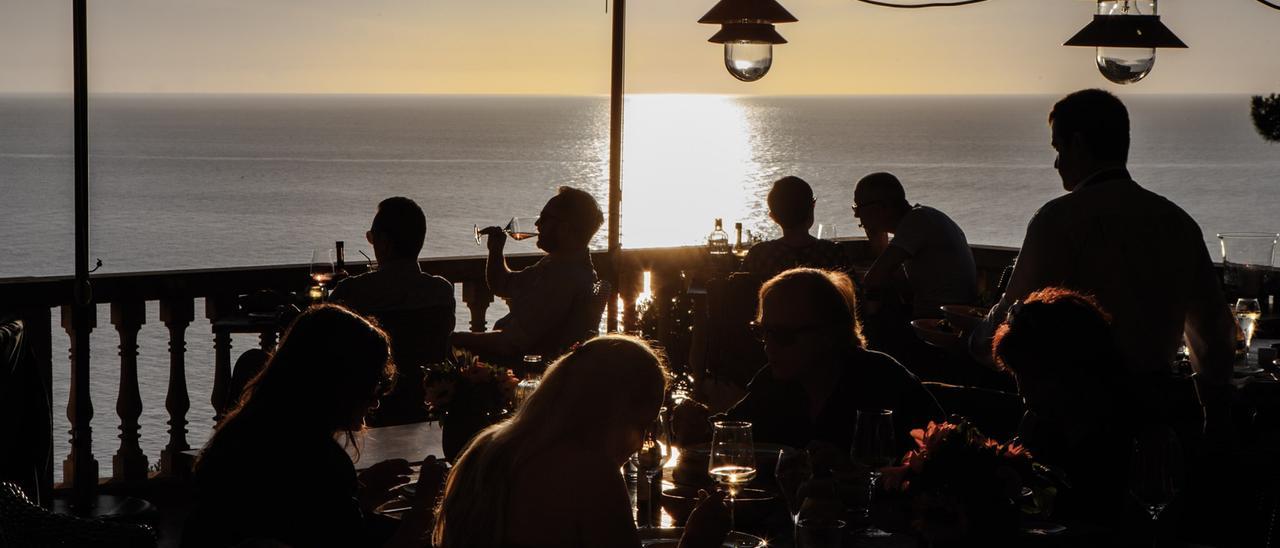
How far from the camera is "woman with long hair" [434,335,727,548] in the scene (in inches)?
88.2

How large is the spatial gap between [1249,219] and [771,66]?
59820 mm

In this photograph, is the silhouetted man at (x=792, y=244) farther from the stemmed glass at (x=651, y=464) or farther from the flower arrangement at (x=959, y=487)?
the flower arrangement at (x=959, y=487)

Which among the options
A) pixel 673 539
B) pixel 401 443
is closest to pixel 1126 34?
pixel 673 539

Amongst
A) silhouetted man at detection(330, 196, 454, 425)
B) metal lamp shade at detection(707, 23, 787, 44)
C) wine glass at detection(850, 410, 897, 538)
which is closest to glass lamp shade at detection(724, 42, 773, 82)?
metal lamp shade at detection(707, 23, 787, 44)

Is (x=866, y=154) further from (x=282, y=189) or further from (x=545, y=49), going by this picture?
(x=282, y=189)

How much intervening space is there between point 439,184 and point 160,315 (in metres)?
70.1

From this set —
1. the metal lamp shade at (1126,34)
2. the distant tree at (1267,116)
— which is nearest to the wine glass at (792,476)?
the metal lamp shade at (1126,34)

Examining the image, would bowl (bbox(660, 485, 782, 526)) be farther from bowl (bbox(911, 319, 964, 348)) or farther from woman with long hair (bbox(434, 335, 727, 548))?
bowl (bbox(911, 319, 964, 348))

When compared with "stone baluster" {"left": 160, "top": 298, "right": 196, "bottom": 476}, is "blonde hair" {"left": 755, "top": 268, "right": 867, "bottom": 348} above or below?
above

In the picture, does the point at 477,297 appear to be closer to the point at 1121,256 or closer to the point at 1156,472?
the point at 1121,256

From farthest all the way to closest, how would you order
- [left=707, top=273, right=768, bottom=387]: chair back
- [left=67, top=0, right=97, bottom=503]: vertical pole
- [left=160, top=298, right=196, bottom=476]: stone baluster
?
[left=707, top=273, right=768, bottom=387]: chair back → [left=160, top=298, right=196, bottom=476]: stone baluster → [left=67, top=0, right=97, bottom=503]: vertical pole

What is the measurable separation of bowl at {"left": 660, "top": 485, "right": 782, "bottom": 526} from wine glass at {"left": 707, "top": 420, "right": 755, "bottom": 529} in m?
0.04

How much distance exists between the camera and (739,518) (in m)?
2.75

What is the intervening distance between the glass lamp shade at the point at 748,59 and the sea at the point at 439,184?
1934 millimetres
